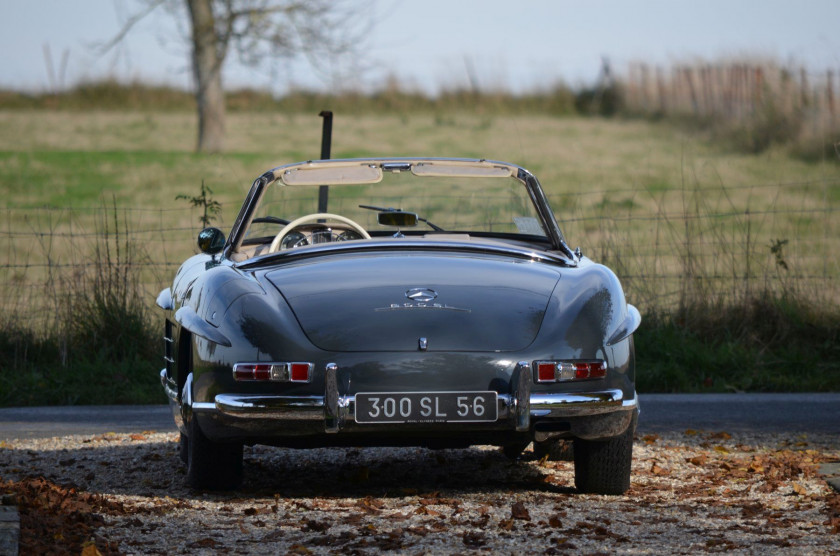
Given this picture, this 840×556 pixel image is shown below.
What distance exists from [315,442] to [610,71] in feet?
95.9

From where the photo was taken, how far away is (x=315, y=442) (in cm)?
457

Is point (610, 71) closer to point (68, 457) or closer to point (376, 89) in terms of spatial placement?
point (376, 89)

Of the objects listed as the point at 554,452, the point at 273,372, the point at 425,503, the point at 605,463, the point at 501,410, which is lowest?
the point at 554,452

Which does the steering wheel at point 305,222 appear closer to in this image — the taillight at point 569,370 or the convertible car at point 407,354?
the convertible car at point 407,354

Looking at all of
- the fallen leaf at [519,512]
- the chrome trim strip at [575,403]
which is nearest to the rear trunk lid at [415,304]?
the chrome trim strip at [575,403]

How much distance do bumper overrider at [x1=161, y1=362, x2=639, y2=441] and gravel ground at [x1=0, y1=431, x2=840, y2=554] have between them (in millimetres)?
340

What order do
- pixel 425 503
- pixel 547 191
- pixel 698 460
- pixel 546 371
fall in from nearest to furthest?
pixel 546 371, pixel 425 503, pixel 698 460, pixel 547 191

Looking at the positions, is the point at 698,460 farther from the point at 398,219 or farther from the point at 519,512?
the point at 398,219

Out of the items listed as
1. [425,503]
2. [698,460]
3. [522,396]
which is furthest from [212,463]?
[698,460]

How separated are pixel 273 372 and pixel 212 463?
0.79 meters

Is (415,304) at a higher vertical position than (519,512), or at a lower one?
higher

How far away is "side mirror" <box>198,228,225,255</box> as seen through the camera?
5657mm

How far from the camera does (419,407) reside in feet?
14.2

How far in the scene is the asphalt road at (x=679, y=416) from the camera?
7238 mm
